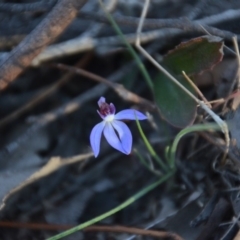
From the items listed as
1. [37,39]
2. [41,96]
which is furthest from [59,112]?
[37,39]

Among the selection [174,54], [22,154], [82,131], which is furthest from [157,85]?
[22,154]

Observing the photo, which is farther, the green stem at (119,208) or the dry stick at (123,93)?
the dry stick at (123,93)

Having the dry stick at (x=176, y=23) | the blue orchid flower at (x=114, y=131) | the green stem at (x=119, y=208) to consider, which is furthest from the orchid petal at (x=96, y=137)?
the dry stick at (x=176, y=23)

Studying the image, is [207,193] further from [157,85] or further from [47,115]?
[47,115]

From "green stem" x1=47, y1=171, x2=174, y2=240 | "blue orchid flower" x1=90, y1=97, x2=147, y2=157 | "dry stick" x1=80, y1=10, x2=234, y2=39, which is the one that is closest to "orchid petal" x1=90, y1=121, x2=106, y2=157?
"blue orchid flower" x1=90, y1=97, x2=147, y2=157

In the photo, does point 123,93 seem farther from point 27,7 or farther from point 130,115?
point 27,7

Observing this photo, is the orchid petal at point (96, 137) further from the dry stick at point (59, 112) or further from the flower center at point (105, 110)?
the dry stick at point (59, 112)
